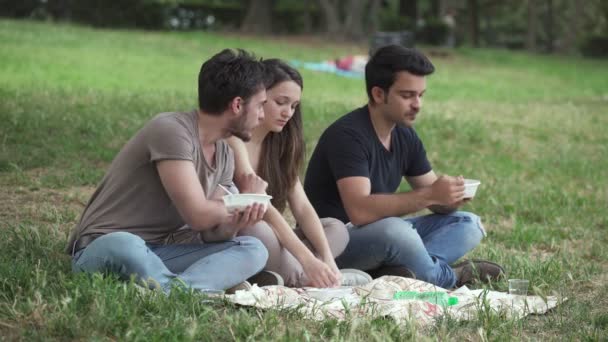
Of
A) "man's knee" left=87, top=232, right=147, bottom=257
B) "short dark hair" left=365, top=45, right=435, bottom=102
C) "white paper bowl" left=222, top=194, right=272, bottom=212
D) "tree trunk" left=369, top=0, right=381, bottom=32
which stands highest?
"short dark hair" left=365, top=45, right=435, bottom=102

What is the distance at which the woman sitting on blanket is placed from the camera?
5.02m

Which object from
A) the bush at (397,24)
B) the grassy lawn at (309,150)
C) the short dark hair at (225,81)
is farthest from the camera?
the bush at (397,24)

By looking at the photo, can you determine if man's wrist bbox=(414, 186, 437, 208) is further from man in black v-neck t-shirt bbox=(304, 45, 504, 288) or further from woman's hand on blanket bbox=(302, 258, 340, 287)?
woman's hand on blanket bbox=(302, 258, 340, 287)

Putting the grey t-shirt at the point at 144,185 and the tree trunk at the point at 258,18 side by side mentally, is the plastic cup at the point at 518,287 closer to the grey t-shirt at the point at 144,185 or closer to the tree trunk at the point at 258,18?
the grey t-shirt at the point at 144,185

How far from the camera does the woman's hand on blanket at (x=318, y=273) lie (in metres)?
4.93

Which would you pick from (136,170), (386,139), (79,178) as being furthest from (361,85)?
(136,170)

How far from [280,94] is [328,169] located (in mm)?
735

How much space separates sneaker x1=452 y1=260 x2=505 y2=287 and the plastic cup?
1.62ft

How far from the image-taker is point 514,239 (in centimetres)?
714

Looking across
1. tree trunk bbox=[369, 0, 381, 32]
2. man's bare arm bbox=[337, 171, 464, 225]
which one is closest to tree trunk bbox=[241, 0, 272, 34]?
tree trunk bbox=[369, 0, 381, 32]

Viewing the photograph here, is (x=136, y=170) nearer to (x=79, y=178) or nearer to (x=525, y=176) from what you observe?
(x=79, y=178)

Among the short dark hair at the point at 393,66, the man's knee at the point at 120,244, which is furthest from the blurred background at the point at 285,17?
the man's knee at the point at 120,244

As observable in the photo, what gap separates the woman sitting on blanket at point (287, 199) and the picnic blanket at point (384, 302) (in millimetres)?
183

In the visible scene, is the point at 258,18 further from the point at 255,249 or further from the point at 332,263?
the point at 255,249
